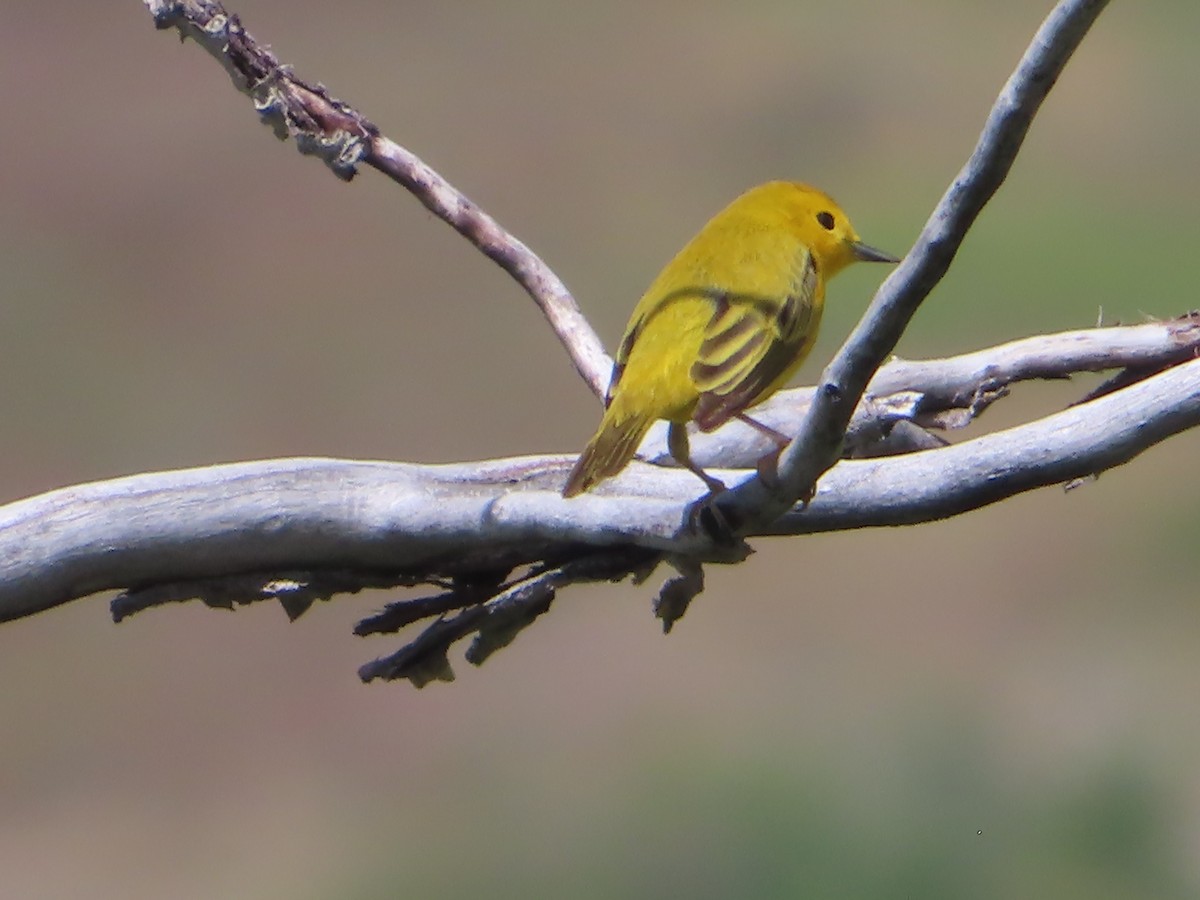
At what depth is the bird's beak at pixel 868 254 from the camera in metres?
4.08

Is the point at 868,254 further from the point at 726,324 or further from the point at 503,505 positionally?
the point at 503,505

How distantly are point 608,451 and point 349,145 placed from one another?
1.29 metres

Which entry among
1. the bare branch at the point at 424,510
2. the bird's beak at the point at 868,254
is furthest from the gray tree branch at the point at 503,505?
the bird's beak at the point at 868,254

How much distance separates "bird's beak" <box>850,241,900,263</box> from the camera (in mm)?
4082

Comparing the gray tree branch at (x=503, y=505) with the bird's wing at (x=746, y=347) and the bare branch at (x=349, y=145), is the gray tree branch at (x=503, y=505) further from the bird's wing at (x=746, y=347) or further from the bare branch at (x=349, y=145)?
the bird's wing at (x=746, y=347)

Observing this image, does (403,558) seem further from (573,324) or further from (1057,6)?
(1057,6)

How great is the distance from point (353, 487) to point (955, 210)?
5.22 feet

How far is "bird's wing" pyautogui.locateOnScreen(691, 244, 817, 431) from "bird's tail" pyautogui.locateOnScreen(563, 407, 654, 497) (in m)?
0.13

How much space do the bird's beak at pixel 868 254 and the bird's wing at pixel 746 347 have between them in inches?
18.5

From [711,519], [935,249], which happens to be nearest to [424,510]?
[711,519]

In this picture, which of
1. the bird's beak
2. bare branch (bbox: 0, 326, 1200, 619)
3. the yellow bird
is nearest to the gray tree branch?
bare branch (bbox: 0, 326, 1200, 619)

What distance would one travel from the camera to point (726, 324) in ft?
11.1

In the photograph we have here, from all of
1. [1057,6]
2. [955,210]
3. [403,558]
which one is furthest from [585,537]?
[1057,6]

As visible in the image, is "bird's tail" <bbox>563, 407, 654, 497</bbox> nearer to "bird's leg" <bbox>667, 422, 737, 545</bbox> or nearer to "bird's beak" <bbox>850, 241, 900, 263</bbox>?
"bird's leg" <bbox>667, 422, 737, 545</bbox>
